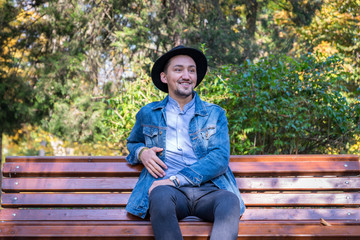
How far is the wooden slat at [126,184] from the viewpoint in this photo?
3.40 metres

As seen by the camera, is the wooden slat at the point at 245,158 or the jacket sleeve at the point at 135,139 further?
the wooden slat at the point at 245,158

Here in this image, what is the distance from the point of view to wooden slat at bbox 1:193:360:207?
3.35m

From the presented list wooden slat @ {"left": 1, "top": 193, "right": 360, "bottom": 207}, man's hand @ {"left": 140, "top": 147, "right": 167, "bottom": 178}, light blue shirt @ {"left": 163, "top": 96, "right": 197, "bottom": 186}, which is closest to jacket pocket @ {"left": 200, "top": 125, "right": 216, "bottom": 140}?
light blue shirt @ {"left": 163, "top": 96, "right": 197, "bottom": 186}

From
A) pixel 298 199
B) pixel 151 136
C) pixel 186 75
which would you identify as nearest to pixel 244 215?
pixel 298 199

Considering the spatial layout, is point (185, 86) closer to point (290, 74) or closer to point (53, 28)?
point (290, 74)

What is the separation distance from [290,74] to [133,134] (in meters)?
2.96

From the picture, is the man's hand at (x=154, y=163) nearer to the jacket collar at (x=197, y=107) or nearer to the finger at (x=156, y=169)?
the finger at (x=156, y=169)

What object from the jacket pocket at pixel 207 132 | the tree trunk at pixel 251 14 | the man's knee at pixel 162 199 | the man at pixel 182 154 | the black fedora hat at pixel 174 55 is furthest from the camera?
the tree trunk at pixel 251 14

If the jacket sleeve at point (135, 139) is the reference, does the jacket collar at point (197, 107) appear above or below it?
above

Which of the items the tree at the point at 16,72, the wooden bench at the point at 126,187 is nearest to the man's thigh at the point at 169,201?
the wooden bench at the point at 126,187

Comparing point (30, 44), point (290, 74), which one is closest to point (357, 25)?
point (290, 74)

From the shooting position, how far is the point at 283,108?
217 inches

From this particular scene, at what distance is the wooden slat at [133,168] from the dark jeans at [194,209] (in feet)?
1.77

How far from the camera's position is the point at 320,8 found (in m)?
13.6
